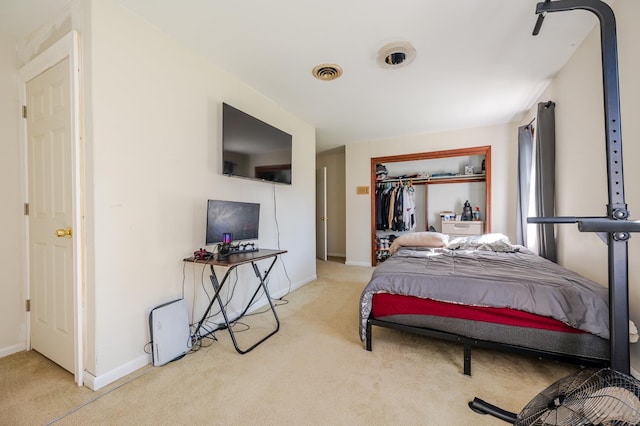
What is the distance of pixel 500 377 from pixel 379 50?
2554 mm

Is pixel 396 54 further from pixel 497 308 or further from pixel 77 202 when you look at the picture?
pixel 77 202

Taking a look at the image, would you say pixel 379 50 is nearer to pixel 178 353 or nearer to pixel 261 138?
pixel 261 138

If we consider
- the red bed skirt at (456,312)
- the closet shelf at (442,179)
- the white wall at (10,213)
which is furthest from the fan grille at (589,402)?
the closet shelf at (442,179)

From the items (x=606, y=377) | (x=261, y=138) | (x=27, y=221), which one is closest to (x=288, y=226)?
(x=261, y=138)

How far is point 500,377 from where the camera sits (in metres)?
1.64

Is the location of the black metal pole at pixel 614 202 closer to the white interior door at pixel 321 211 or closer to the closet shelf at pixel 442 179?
the closet shelf at pixel 442 179

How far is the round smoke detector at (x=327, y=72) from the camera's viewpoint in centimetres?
239

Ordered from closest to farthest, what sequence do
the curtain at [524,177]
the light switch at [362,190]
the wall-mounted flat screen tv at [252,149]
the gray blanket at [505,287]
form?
the gray blanket at [505,287] < the wall-mounted flat screen tv at [252,149] < the curtain at [524,177] < the light switch at [362,190]

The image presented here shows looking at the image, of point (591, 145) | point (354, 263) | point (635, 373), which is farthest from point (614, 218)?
point (354, 263)

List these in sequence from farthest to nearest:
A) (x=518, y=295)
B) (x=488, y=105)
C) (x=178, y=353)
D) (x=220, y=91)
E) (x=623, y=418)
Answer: (x=488, y=105) → (x=220, y=91) → (x=178, y=353) → (x=518, y=295) → (x=623, y=418)

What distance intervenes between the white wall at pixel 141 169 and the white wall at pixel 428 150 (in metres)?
Result: 2.97

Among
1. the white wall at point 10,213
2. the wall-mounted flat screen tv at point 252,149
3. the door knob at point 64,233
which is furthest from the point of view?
the wall-mounted flat screen tv at point 252,149

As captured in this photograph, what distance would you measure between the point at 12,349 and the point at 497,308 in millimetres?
3452

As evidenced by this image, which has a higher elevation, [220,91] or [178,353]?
[220,91]
